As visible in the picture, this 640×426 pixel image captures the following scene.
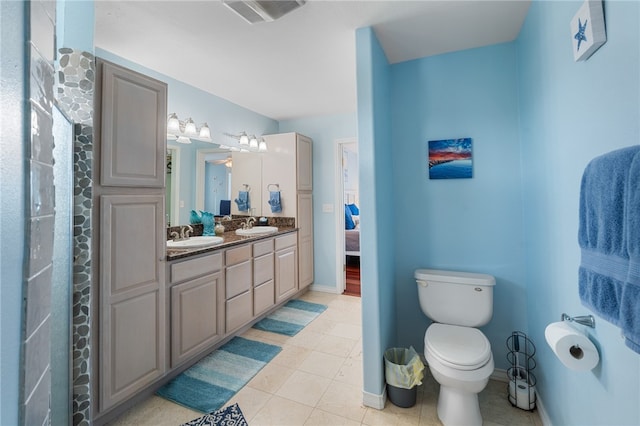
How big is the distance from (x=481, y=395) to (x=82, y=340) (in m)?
2.36

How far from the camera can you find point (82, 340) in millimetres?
1361

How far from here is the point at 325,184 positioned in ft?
12.9

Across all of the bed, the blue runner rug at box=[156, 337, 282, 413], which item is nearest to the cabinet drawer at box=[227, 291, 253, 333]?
the blue runner rug at box=[156, 337, 282, 413]

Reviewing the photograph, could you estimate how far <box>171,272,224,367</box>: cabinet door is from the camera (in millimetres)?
2010

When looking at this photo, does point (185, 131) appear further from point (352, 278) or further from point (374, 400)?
point (352, 278)

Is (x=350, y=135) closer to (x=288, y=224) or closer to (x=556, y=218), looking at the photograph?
(x=288, y=224)

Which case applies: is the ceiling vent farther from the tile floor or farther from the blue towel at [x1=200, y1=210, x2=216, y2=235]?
the tile floor

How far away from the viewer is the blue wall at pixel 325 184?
3876 millimetres

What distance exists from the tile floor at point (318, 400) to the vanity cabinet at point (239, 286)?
0.51 metres

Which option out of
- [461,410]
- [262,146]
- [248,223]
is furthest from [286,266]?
[461,410]

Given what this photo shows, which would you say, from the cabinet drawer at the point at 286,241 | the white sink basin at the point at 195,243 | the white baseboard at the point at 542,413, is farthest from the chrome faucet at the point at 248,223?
the white baseboard at the point at 542,413

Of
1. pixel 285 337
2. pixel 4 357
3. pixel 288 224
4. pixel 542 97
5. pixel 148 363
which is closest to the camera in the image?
pixel 4 357

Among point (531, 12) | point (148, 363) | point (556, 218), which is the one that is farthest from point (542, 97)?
point (148, 363)

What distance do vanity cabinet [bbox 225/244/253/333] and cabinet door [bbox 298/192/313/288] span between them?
1.00 m
